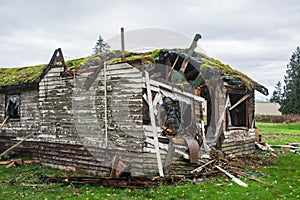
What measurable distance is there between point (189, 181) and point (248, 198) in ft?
6.17

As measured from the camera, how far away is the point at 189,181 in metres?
8.50

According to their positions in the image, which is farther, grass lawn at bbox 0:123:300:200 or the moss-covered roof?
the moss-covered roof

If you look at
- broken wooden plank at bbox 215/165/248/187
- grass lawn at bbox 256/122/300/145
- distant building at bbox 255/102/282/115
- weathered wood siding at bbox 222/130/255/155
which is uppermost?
distant building at bbox 255/102/282/115

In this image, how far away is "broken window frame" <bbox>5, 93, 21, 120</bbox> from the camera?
13930 millimetres

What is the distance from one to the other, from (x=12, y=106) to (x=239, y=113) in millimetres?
10575

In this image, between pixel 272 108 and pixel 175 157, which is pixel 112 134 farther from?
pixel 272 108

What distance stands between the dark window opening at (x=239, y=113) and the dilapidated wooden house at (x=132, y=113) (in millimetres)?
765

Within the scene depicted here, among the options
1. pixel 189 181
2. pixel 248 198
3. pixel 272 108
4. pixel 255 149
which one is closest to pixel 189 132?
pixel 189 181

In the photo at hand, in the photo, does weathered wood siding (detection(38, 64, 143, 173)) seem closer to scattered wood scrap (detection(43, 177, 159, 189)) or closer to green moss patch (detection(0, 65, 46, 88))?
scattered wood scrap (detection(43, 177, 159, 189))

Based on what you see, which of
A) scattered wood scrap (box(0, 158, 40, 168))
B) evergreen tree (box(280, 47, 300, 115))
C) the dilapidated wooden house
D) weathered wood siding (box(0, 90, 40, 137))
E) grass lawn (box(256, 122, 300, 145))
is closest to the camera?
the dilapidated wooden house

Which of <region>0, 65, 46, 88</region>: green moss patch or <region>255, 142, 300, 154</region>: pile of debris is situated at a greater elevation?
<region>0, 65, 46, 88</region>: green moss patch

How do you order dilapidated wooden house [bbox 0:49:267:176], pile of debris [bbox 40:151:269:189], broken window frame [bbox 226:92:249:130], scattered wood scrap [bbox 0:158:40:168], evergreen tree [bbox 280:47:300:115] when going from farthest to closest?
evergreen tree [bbox 280:47:300:115] → broken window frame [bbox 226:92:249:130] → scattered wood scrap [bbox 0:158:40:168] → dilapidated wooden house [bbox 0:49:267:176] → pile of debris [bbox 40:151:269:189]

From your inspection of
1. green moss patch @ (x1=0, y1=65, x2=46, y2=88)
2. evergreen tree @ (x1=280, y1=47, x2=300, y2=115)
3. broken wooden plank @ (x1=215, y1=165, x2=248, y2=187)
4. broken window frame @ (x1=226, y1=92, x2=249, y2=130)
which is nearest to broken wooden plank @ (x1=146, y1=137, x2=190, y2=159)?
broken wooden plank @ (x1=215, y1=165, x2=248, y2=187)

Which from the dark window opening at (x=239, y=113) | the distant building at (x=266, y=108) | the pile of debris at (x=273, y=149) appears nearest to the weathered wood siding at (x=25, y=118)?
the dark window opening at (x=239, y=113)
